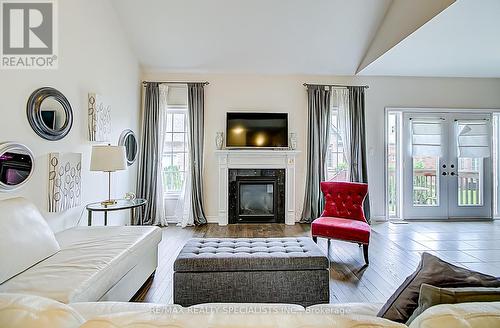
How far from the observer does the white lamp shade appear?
3.58 meters

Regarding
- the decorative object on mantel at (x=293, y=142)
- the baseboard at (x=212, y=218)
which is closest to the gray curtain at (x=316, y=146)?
the decorative object on mantel at (x=293, y=142)

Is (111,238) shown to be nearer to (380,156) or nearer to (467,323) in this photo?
(467,323)

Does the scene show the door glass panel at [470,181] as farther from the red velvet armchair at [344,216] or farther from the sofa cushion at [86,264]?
the sofa cushion at [86,264]

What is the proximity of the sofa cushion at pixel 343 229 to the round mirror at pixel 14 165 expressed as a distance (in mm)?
3184

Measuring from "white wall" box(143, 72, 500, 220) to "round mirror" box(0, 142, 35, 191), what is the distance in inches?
127

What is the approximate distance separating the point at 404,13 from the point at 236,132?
10.6 feet

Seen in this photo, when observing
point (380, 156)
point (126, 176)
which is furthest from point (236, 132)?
point (380, 156)

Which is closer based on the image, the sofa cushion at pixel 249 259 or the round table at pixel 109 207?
the sofa cushion at pixel 249 259

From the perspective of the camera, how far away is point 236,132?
571 centimetres

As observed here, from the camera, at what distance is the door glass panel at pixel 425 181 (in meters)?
6.10

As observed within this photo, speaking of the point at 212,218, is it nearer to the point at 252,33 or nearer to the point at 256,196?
the point at 256,196

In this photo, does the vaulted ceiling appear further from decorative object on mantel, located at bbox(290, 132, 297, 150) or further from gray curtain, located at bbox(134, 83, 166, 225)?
decorative object on mantel, located at bbox(290, 132, 297, 150)

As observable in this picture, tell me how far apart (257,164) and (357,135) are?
2004 mm

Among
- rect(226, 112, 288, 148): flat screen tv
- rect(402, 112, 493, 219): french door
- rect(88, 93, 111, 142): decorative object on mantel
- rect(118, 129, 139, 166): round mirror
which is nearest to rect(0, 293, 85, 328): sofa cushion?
rect(88, 93, 111, 142): decorative object on mantel
